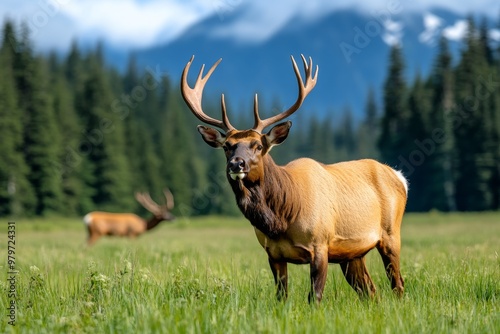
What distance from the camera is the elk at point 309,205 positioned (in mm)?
5953

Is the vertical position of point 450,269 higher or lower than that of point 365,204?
lower

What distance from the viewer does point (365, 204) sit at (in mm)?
6820

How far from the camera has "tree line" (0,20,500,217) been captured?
156ft

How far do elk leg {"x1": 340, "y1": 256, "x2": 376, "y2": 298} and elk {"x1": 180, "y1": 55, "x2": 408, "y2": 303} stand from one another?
0.4 inches

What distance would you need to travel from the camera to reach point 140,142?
65688 millimetres

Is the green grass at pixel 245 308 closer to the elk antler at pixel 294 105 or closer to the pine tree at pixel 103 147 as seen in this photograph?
the elk antler at pixel 294 105

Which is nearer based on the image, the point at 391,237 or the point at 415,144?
the point at 391,237

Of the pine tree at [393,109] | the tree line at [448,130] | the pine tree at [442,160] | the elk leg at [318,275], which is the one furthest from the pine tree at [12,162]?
the elk leg at [318,275]

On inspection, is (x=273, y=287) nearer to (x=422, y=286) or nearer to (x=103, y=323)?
(x=422, y=286)

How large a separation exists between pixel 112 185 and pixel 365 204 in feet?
163

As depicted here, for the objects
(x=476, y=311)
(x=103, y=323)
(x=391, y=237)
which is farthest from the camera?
(x=391, y=237)

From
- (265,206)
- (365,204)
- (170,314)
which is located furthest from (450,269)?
(170,314)

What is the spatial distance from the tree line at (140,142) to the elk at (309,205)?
131 ft

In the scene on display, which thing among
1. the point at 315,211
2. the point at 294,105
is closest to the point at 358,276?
the point at 315,211
